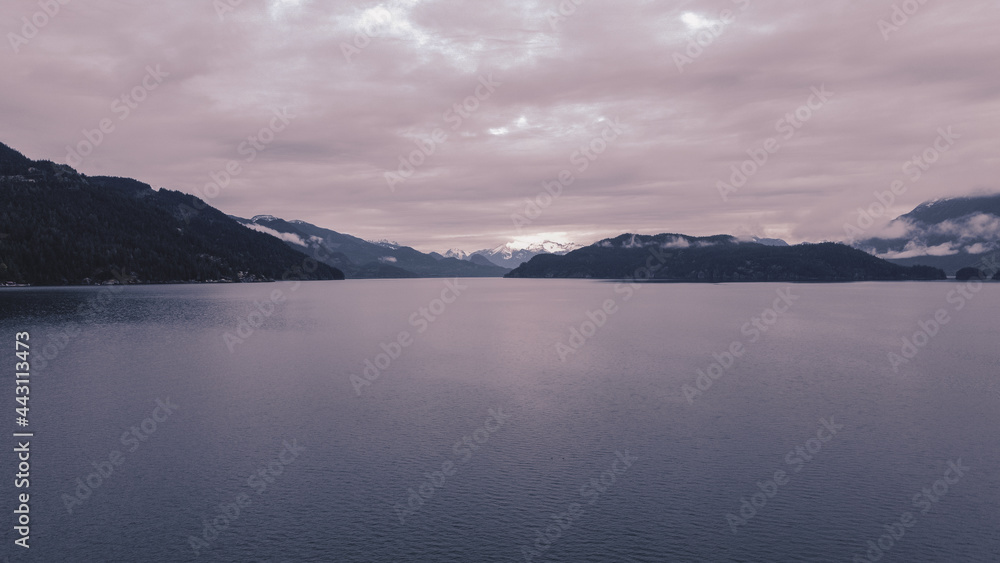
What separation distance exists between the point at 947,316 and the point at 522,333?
13408 cm

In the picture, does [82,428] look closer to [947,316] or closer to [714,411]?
[714,411]

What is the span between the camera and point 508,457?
147ft

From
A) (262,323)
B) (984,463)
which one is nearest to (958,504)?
(984,463)

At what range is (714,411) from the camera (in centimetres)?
5944

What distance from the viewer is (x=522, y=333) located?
438 feet

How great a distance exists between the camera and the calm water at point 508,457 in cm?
3173

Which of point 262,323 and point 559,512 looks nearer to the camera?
point 559,512

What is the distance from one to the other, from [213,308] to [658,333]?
146 metres

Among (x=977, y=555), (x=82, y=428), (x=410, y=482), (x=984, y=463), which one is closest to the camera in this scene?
(x=977, y=555)

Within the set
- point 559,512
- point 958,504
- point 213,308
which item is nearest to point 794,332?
point 958,504

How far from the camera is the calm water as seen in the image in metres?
31.7

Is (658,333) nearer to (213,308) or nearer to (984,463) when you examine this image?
(984,463)

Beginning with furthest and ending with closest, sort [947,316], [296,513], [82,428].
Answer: [947,316] < [82,428] < [296,513]

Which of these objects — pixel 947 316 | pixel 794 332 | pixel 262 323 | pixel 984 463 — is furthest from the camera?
pixel 947 316
